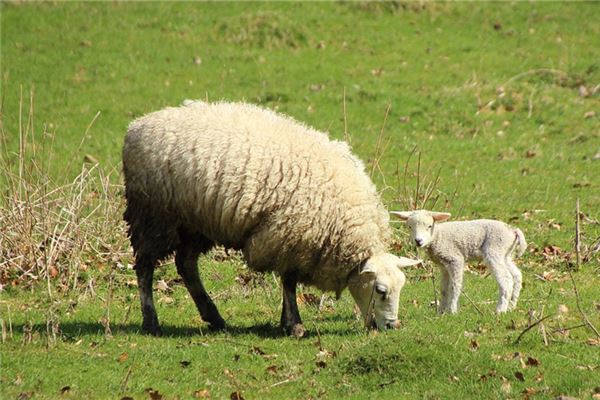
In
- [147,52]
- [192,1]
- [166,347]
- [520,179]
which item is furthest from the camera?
[192,1]

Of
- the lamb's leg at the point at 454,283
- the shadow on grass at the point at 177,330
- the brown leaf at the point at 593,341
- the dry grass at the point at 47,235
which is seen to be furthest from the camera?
the dry grass at the point at 47,235

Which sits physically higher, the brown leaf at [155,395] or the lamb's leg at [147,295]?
the brown leaf at [155,395]

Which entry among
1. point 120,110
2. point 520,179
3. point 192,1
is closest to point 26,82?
point 120,110

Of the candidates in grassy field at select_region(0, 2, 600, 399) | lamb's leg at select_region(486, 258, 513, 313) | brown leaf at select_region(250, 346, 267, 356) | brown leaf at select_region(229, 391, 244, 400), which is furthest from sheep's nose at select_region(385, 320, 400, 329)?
brown leaf at select_region(229, 391, 244, 400)

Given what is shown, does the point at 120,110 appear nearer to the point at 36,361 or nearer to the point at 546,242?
the point at 546,242

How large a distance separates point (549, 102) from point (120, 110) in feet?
28.5

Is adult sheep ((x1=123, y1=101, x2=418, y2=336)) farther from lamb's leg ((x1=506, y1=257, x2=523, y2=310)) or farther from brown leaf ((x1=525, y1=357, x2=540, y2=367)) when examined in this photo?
brown leaf ((x1=525, y1=357, x2=540, y2=367))

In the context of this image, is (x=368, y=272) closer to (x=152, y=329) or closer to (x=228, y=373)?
(x=228, y=373)

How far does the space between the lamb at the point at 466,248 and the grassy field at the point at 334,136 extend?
0.94 feet

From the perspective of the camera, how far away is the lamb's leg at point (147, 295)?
32.8 feet

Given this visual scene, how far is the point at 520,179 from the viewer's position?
17.2 metres

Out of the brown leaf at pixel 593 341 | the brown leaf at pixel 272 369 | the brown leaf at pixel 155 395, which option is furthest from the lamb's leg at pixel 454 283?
the brown leaf at pixel 155 395

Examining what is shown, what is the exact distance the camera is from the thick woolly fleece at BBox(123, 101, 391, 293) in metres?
9.48

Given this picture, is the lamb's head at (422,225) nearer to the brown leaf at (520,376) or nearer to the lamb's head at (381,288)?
the lamb's head at (381,288)
